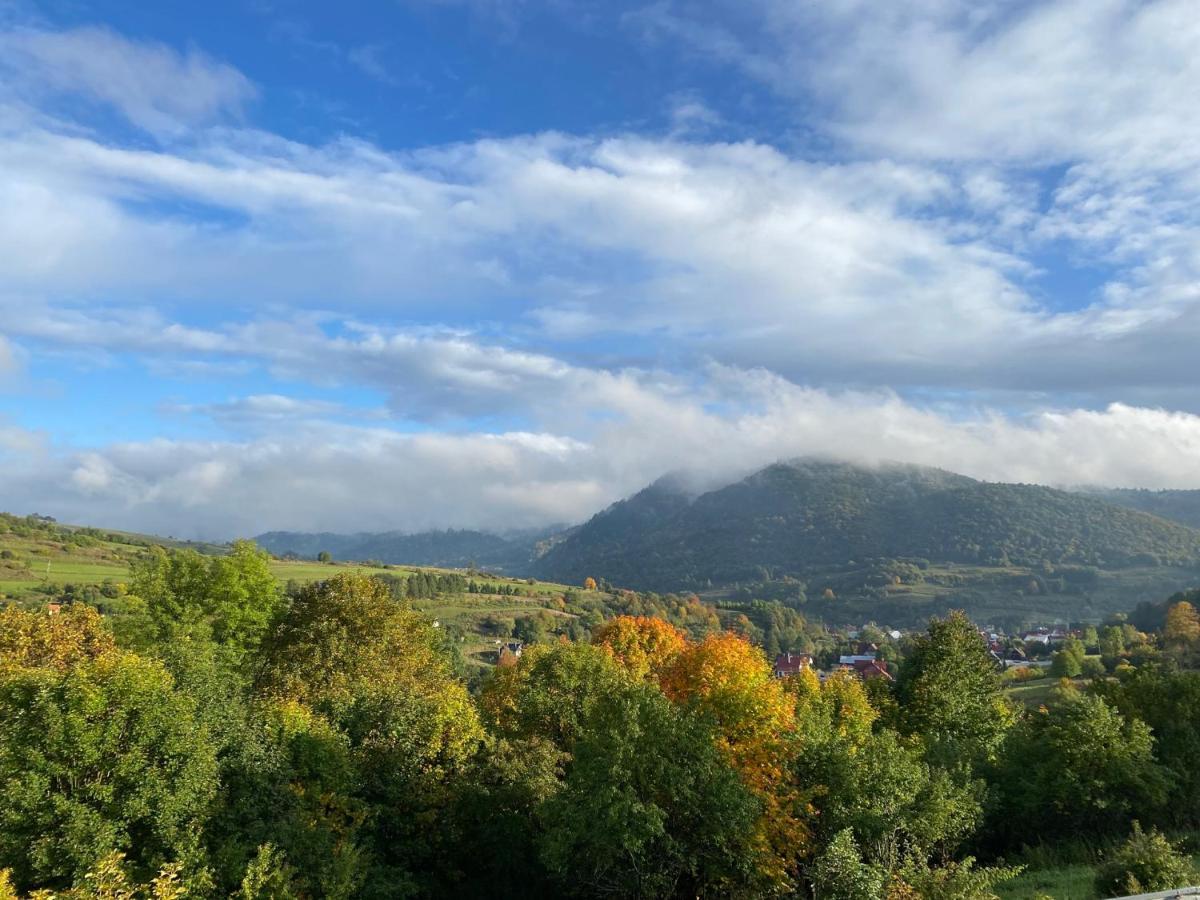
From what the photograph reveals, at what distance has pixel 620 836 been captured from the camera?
20938 millimetres

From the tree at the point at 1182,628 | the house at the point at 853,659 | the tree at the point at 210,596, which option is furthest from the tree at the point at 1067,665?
the tree at the point at 210,596

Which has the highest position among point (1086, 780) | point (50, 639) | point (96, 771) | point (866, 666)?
point (50, 639)

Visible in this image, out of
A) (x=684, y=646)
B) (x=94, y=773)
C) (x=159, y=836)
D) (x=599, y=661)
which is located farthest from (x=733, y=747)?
(x=684, y=646)

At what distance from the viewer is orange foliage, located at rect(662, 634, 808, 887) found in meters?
23.4

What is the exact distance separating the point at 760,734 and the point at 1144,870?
14113mm

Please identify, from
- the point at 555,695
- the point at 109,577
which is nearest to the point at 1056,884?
the point at 555,695

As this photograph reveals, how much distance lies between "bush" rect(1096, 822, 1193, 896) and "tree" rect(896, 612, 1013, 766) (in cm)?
1992

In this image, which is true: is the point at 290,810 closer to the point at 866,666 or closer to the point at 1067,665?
the point at 1067,665

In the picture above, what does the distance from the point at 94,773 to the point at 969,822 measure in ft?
93.0

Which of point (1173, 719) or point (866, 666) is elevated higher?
point (1173, 719)

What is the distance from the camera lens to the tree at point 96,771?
19.3 m

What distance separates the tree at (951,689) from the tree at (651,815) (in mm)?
19988

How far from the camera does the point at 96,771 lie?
20.5m

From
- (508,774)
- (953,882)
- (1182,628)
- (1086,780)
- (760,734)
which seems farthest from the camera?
(1182,628)
